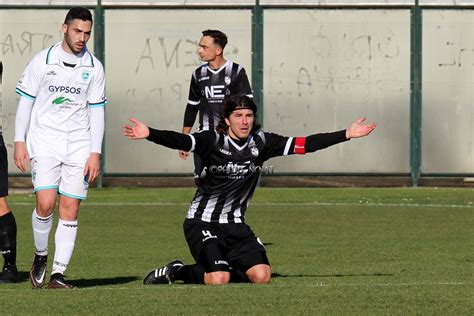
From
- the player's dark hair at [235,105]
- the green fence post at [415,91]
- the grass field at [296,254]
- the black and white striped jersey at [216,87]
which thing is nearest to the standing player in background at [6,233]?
the grass field at [296,254]

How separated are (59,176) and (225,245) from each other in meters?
A: 1.64

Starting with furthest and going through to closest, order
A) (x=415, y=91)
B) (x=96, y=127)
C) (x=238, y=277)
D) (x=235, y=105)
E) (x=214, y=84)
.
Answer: (x=415, y=91) < (x=214, y=84) < (x=238, y=277) < (x=235, y=105) < (x=96, y=127)

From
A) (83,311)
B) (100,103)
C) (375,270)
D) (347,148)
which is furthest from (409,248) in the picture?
(347,148)

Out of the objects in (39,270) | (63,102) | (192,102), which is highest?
(192,102)

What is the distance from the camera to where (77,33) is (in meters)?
10.4

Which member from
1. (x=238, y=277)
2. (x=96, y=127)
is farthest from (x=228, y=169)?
(x=96, y=127)

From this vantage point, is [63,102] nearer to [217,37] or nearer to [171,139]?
[171,139]

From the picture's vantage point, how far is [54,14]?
24578 mm

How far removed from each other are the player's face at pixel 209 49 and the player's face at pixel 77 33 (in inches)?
149

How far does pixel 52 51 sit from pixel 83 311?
7.73 feet

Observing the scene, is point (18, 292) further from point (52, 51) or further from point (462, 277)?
point (462, 277)

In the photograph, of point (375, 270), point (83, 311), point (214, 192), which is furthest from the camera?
point (375, 270)

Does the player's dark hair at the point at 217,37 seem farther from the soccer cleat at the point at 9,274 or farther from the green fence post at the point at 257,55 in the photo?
the green fence post at the point at 257,55

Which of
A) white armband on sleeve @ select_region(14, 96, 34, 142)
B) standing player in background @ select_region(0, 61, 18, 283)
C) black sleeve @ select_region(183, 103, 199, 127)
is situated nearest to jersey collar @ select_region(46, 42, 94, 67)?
white armband on sleeve @ select_region(14, 96, 34, 142)
